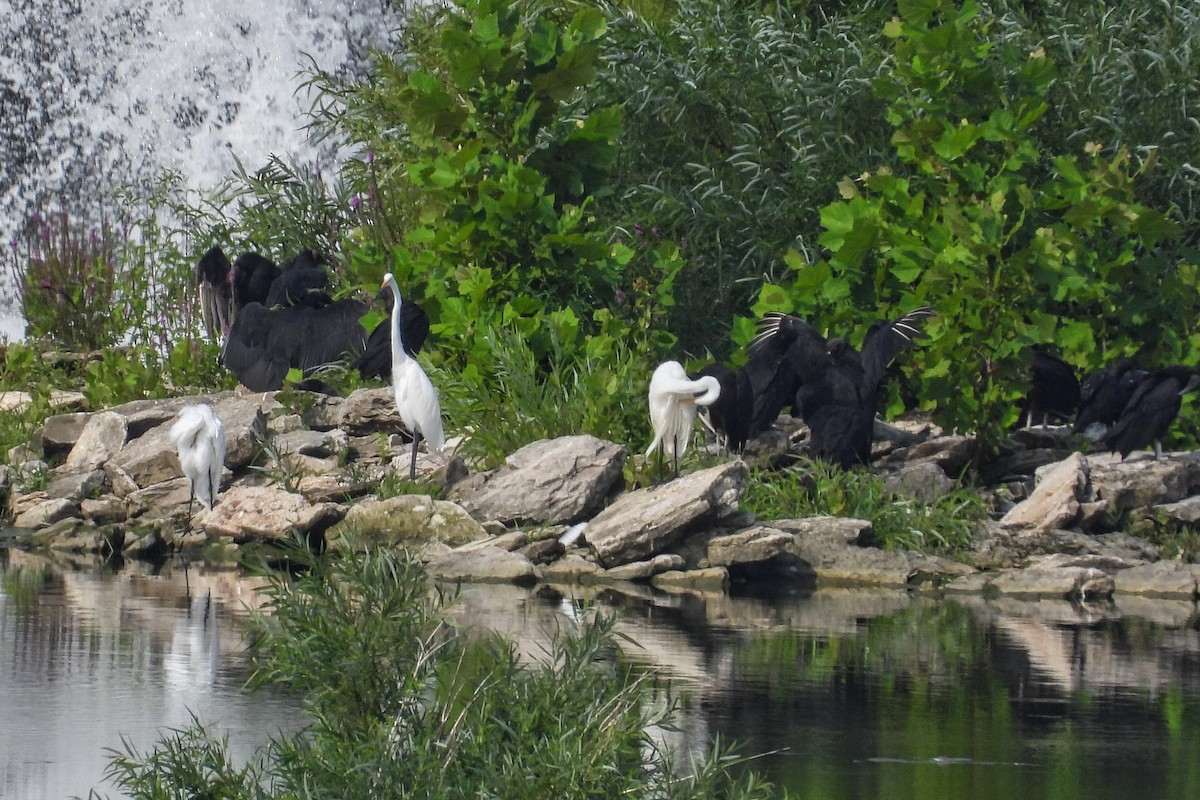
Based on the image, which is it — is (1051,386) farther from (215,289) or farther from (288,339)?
(215,289)

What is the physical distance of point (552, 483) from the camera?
507 inches

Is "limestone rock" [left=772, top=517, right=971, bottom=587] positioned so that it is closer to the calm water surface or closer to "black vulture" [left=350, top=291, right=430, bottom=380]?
the calm water surface

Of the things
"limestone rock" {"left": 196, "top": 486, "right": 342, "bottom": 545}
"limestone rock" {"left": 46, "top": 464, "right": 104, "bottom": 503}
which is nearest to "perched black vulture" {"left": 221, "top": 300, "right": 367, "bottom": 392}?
"limestone rock" {"left": 46, "top": 464, "right": 104, "bottom": 503}

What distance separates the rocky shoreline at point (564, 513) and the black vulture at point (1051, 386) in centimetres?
63

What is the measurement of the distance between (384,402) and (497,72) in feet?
8.96

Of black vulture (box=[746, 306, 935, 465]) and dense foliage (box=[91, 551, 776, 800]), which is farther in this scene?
black vulture (box=[746, 306, 935, 465])

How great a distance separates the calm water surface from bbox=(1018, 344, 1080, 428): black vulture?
351cm

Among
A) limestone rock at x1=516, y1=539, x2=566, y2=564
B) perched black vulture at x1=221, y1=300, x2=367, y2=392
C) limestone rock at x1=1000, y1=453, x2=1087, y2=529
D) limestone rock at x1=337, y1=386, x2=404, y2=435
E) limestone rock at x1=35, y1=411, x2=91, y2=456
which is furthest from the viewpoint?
perched black vulture at x1=221, y1=300, x2=367, y2=392

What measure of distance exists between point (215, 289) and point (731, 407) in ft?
18.5

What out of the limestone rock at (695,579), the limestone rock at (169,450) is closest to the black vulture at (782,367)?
the limestone rock at (695,579)

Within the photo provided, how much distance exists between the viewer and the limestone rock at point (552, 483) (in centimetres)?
1277

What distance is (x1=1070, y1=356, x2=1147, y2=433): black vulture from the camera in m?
14.9

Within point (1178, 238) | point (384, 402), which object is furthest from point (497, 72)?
point (1178, 238)

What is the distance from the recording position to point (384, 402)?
15047mm
